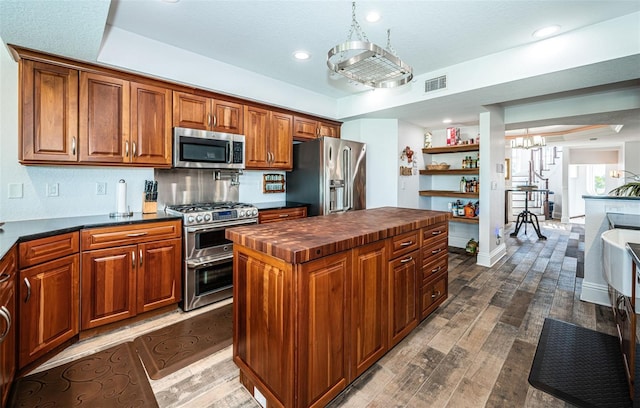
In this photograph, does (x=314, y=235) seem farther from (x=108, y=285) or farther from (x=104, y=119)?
(x=104, y=119)

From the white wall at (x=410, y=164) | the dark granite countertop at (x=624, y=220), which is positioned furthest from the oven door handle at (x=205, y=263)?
the dark granite countertop at (x=624, y=220)

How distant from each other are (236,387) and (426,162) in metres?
5.07

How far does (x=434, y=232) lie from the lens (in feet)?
8.21

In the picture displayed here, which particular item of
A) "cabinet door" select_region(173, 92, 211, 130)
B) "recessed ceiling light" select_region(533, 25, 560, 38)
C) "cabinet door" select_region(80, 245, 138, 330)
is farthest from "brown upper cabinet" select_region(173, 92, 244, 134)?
"recessed ceiling light" select_region(533, 25, 560, 38)

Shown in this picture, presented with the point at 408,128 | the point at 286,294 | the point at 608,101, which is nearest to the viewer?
the point at 286,294

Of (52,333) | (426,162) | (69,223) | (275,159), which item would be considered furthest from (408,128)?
(52,333)

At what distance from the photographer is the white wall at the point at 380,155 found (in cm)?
461

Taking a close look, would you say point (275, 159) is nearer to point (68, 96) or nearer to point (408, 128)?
point (68, 96)

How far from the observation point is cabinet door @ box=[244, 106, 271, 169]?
11.6 ft

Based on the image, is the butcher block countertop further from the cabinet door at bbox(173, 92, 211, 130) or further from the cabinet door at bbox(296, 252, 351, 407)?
the cabinet door at bbox(173, 92, 211, 130)

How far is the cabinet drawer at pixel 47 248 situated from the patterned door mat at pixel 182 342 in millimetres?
871

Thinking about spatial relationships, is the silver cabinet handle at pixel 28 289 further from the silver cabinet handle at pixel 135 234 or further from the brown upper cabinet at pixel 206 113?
the brown upper cabinet at pixel 206 113

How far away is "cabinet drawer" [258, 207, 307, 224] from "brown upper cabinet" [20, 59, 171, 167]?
3.85 feet

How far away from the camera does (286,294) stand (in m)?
1.37
